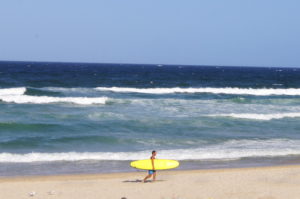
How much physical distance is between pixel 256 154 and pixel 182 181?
180 inches

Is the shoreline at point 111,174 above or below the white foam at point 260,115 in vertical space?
below

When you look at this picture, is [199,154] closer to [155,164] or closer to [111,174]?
[155,164]

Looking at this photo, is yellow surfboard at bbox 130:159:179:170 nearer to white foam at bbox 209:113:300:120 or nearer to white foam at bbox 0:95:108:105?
white foam at bbox 209:113:300:120

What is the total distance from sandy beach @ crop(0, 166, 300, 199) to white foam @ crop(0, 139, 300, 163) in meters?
2.05

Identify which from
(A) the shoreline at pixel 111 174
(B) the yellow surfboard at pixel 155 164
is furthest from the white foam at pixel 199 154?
(B) the yellow surfboard at pixel 155 164

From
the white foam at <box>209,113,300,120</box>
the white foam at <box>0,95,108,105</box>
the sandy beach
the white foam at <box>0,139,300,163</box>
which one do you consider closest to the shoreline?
the sandy beach

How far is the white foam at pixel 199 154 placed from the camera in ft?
47.5

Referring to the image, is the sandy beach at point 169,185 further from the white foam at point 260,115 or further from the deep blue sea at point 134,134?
the white foam at point 260,115

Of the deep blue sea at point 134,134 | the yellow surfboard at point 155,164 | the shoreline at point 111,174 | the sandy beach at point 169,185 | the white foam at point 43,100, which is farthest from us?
the white foam at point 43,100

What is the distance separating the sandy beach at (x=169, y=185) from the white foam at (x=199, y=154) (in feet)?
6.72

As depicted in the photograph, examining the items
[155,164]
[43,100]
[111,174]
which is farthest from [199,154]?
[43,100]

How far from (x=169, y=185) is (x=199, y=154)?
13.1 ft

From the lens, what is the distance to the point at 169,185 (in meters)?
11.4

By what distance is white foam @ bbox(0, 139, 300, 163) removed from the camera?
1448 cm
